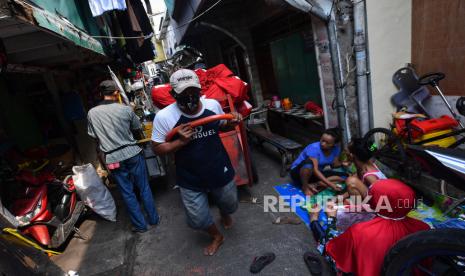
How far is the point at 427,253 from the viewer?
5.24ft

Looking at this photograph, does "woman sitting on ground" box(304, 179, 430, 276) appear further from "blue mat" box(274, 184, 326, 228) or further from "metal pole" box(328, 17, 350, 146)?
"metal pole" box(328, 17, 350, 146)

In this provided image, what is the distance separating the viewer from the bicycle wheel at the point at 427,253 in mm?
1503

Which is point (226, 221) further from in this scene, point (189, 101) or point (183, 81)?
point (183, 81)

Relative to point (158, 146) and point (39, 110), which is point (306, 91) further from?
point (39, 110)

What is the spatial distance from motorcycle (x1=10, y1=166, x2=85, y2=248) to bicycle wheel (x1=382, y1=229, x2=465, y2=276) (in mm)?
3790

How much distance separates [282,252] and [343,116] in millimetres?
2640

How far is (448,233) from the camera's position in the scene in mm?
1529

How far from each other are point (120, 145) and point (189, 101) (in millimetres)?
1586

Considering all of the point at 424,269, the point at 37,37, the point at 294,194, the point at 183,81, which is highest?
the point at 37,37

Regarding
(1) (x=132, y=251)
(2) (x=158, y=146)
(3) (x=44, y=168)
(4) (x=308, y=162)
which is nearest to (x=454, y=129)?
(4) (x=308, y=162)

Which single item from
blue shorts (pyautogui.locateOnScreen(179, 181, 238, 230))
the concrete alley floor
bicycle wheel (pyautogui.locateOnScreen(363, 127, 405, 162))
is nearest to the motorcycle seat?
the concrete alley floor

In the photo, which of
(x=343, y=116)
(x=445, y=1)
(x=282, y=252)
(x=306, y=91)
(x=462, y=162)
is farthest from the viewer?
(x=306, y=91)

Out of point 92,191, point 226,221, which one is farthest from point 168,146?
point 92,191

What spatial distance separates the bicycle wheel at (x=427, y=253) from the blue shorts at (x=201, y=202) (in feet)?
5.31
